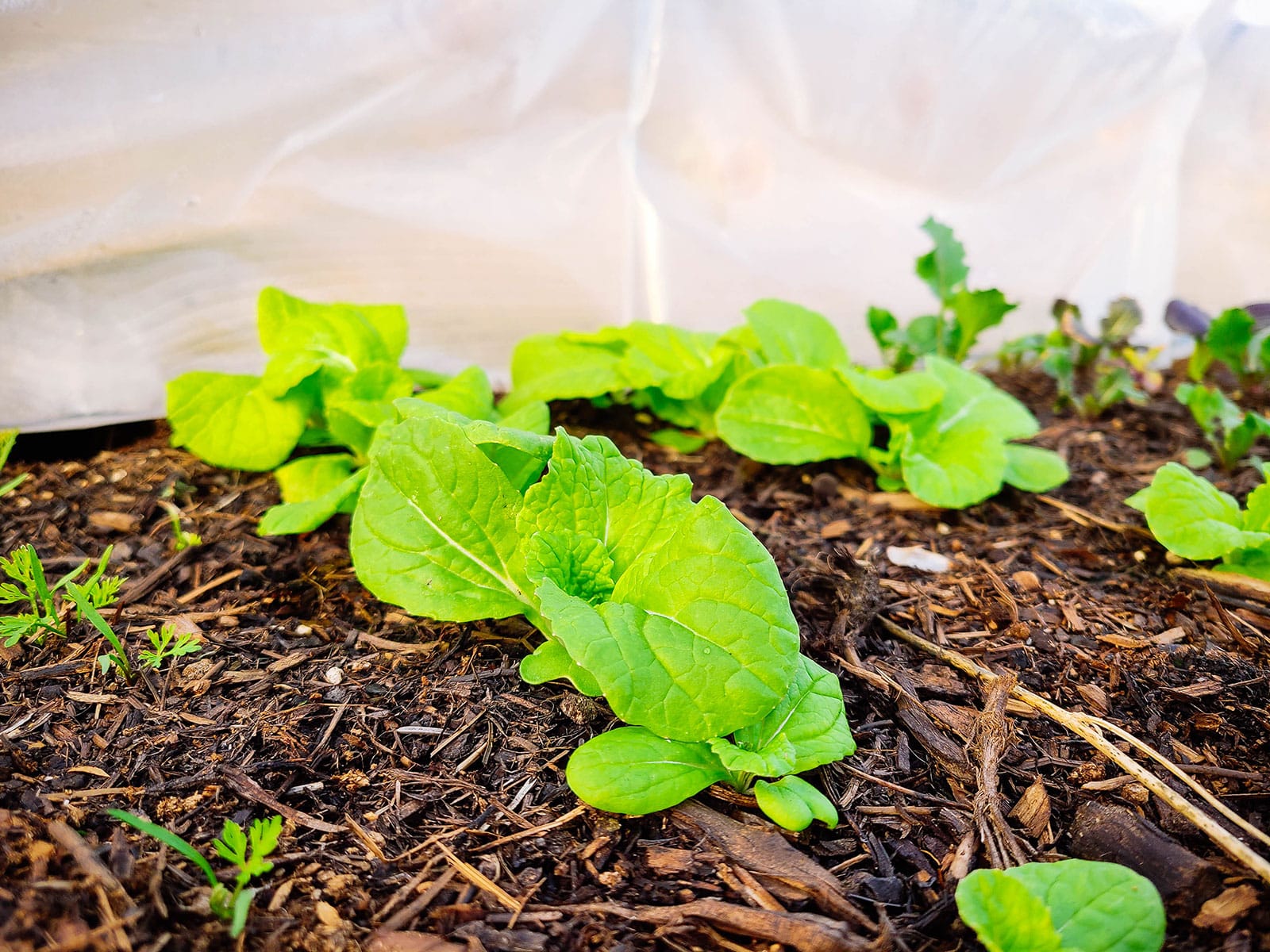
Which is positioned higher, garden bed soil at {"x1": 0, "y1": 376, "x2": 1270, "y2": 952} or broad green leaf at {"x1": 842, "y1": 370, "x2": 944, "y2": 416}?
broad green leaf at {"x1": 842, "y1": 370, "x2": 944, "y2": 416}

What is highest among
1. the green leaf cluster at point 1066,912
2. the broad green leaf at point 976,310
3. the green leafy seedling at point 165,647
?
the broad green leaf at point 976,310

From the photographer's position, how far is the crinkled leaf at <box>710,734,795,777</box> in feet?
3.75

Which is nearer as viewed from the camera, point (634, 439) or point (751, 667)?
point (751, 667)

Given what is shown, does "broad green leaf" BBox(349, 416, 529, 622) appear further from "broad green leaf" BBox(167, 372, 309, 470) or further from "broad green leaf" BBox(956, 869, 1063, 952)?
"broad green leaf" BBox(956, 869, 1063, 952)

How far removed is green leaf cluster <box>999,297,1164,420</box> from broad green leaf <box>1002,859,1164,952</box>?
1.81 metres

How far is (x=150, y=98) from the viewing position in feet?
6.57

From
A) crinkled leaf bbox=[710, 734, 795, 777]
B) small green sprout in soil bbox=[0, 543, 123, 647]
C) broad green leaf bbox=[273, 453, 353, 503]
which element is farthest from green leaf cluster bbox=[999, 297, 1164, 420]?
small green sprout in soil bbox=[0, 543, 123, 647]

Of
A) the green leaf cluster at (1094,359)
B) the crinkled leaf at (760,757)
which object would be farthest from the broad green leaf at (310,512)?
the green leaf cluster at (1094,359)

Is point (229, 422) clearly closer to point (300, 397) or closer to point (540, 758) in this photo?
point (300, 397)

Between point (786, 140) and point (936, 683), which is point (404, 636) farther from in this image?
point (786, 140)

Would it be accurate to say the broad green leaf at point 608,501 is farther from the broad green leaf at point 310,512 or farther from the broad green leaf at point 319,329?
the broad green leaf at point 319,329

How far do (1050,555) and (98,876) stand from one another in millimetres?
1835

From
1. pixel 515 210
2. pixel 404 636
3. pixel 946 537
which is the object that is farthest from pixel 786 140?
pixel 404 636

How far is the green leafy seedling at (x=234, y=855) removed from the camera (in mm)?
1000
